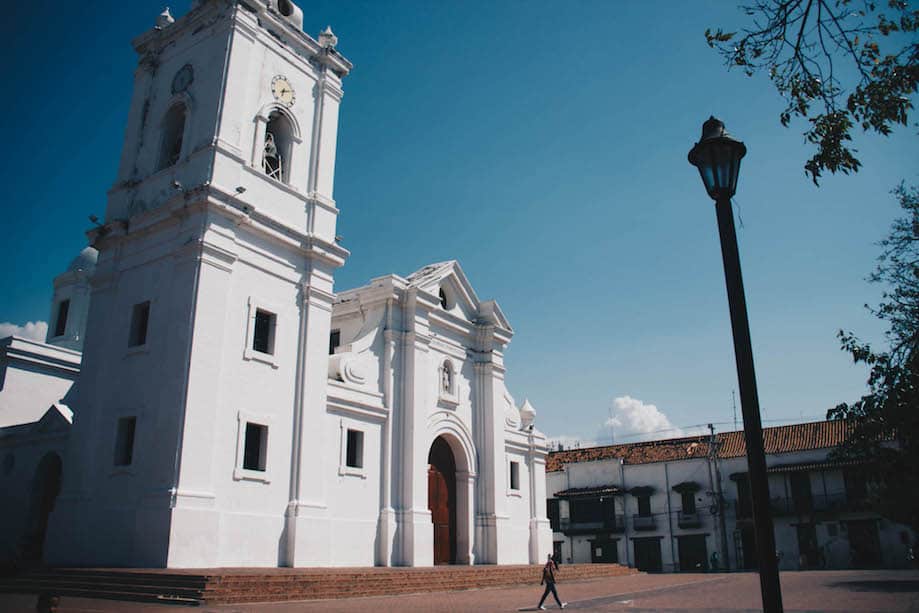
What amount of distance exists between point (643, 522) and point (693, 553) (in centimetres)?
323

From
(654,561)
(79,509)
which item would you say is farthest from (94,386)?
(654,561)

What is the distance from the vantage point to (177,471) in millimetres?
15289

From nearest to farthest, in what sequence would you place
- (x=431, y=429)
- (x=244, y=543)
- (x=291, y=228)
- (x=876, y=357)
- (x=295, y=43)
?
(x=876, y=357)
(x=244, y=543)
(x=291, y=228)
(x=295, y=43)
(x=431, y=429)

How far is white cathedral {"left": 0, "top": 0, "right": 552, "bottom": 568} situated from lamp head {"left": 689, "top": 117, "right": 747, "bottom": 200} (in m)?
13.4

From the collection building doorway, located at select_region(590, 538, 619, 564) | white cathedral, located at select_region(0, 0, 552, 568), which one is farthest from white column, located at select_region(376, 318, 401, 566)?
building doorway, located at select_region(590, 538, 619, 564)

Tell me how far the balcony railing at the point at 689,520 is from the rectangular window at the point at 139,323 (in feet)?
109

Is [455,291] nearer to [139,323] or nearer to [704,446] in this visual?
[139,323]

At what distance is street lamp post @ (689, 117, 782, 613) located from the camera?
434cm

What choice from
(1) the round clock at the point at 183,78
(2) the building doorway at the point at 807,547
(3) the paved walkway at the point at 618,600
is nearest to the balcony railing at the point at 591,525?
(2) the building doorway at the point at 807,547

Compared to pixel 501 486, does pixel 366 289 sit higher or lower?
higher

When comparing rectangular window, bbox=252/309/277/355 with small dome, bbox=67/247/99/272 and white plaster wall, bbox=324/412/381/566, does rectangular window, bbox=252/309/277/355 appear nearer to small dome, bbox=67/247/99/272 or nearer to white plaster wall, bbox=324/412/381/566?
white plaster wall, bbox=324/412/381/566

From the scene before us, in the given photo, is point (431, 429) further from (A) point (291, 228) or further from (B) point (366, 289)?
(A) point (291, 228)

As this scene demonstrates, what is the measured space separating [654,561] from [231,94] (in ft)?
115

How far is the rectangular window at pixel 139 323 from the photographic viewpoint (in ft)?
59.2
